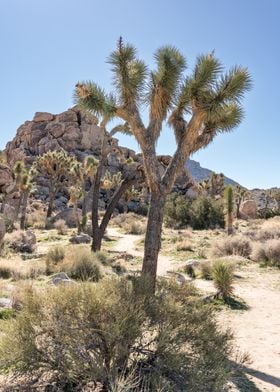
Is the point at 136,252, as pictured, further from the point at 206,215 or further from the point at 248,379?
the point at 206,215

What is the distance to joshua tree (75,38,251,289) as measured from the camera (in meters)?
7.88

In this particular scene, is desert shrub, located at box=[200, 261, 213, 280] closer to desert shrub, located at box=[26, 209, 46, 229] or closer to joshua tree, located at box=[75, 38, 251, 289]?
joshua tree, located at box=[75, 38, 251, 289]

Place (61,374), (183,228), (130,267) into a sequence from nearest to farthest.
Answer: (61,374) → (130,267) → (183,228)

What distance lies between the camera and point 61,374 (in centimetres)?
387

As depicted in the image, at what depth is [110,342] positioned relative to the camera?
3996 millimetres

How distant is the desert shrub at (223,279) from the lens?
10656 mm

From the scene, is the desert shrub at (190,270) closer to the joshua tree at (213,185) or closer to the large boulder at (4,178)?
the large boulder at (4,178)

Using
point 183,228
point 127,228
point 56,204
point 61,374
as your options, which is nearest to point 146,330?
point 61,374

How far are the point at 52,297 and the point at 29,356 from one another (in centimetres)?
67

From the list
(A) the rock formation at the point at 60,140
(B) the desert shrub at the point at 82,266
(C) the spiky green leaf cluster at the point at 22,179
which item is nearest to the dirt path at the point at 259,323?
(B) the desert shrub at the point at 82,266

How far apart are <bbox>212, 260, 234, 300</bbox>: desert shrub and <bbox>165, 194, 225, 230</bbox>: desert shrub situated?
85.8 feet

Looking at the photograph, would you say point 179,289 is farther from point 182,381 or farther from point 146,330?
point 182,381

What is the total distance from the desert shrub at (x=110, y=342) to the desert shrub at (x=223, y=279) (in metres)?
6.22

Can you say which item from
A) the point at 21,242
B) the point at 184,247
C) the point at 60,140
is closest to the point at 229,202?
the point at 184,247
